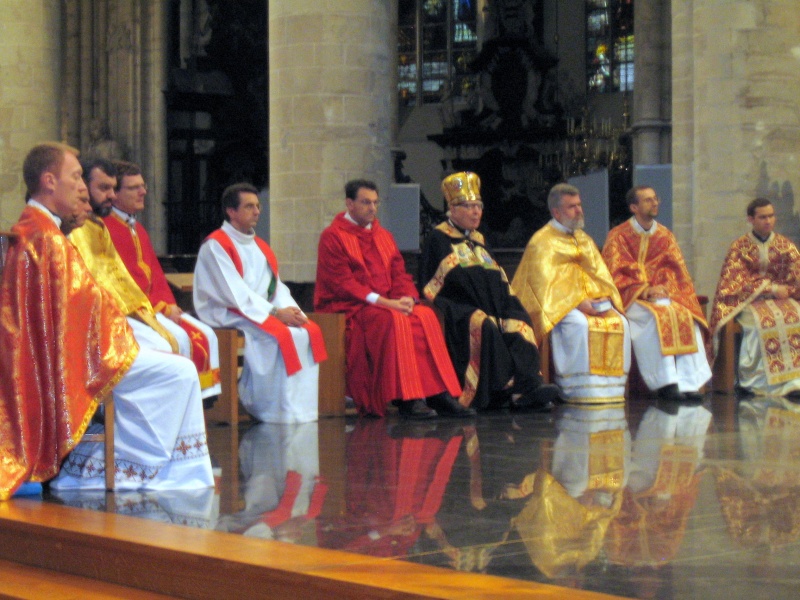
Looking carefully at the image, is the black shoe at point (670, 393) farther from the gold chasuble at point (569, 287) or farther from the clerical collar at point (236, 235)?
the clerical collar at point (236, 235)

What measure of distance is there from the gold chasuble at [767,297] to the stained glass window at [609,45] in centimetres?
1285

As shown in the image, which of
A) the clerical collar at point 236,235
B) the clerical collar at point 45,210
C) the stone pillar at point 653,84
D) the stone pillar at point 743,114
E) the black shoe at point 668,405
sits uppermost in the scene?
the stone pillar at point 653,84

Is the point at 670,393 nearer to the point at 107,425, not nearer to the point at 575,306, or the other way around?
the point at 575,306

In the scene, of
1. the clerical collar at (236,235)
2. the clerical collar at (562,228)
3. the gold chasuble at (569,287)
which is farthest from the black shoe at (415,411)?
the clerical collar at (562,228)

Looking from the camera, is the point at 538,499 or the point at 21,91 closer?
the point at 538,499

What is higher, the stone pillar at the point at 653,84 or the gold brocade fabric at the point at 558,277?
the stone pillar at the point at 653,84

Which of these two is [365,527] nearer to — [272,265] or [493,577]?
[493,577]

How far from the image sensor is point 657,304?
29.7ft

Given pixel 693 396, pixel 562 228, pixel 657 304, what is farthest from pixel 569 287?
pixel 693 396

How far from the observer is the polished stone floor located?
12.0 ft

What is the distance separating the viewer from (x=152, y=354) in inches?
198

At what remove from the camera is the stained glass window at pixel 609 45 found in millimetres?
21922

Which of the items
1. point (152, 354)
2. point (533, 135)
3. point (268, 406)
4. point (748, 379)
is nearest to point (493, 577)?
point (152, 354)

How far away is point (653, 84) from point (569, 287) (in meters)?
9.87
